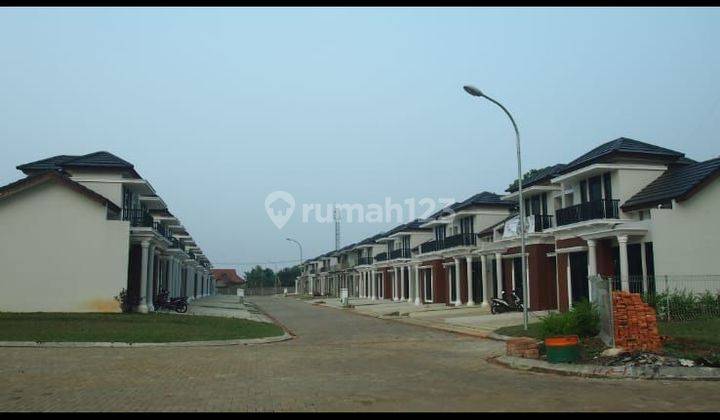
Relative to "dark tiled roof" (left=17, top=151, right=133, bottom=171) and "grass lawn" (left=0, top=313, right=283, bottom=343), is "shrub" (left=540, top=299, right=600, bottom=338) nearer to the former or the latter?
"grass lawn" (left=0, top=313, right=283, bottom=343)

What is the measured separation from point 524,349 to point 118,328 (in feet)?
43.6

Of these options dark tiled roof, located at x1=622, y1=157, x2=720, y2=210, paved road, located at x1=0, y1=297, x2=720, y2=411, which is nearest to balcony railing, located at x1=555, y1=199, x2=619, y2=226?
dark tiled roof, located at x1=622, y1=157, x2=720, y2=210

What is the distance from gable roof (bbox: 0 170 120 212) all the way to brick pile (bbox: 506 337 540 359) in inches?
770

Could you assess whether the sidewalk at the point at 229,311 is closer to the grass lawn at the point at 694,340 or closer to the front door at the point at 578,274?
the front door at the point at 578,274

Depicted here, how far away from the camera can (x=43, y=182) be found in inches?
1015

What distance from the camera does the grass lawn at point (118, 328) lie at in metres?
17.4

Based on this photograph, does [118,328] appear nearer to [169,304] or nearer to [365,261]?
[169,304]

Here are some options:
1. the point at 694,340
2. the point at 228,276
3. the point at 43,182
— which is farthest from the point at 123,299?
the point at 228,276

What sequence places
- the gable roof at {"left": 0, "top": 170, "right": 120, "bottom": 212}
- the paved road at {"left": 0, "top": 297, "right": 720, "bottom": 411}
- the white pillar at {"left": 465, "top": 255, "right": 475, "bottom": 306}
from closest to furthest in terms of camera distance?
the paved road at {"left": 0, "top": 297, "right": 720, "bottom": 411} < the gable roof at {"left": 0, "top": 170, "right": 120, "bottom": 212} < the white pillar at {"left": 465, "top": 255, "right": 475, "bottom": 306}

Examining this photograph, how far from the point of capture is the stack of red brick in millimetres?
12883

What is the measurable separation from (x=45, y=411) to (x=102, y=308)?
1963cm

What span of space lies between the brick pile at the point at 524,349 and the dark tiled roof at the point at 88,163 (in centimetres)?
2145

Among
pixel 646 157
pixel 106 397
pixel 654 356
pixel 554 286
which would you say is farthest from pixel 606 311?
pixel 554 286

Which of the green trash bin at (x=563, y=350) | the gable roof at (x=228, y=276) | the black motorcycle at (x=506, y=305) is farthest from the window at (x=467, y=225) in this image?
the gable roof at (x=228, y=276)
